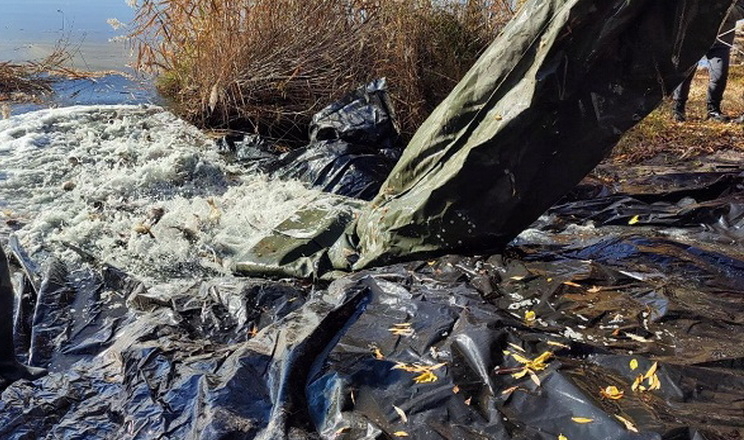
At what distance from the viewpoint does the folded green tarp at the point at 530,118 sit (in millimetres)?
2105

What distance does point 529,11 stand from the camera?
232cm

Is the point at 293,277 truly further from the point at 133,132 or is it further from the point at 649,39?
the point at 133,132

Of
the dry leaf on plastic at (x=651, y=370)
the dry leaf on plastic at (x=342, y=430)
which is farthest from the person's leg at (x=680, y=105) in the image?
the dry leaf on plastic at (x=342, y=430)

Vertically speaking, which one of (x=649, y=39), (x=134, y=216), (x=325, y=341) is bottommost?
(x=134, y=216)

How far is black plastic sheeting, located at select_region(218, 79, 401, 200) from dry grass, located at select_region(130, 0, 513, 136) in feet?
1.83

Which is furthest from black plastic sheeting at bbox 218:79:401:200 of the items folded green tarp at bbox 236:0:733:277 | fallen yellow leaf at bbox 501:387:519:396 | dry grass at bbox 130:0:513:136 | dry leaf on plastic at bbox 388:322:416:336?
fallen yellow leaf at bbox 501:387:519:396

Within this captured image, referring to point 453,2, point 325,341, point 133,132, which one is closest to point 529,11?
point 325,341

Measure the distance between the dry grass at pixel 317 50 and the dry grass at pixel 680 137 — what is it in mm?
1601

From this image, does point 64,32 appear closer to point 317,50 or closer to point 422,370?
point 317,50

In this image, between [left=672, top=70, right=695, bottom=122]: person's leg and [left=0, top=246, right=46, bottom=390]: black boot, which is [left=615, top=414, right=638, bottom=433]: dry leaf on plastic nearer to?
[left=0, top=246, right=46, bottom=390]: black boot

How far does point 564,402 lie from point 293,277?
61.1 inches

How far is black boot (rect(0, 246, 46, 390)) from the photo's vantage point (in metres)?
2.09

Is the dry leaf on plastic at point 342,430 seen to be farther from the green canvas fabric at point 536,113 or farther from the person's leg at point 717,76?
the person's leg at point 717,76

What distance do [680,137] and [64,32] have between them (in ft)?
35.0
